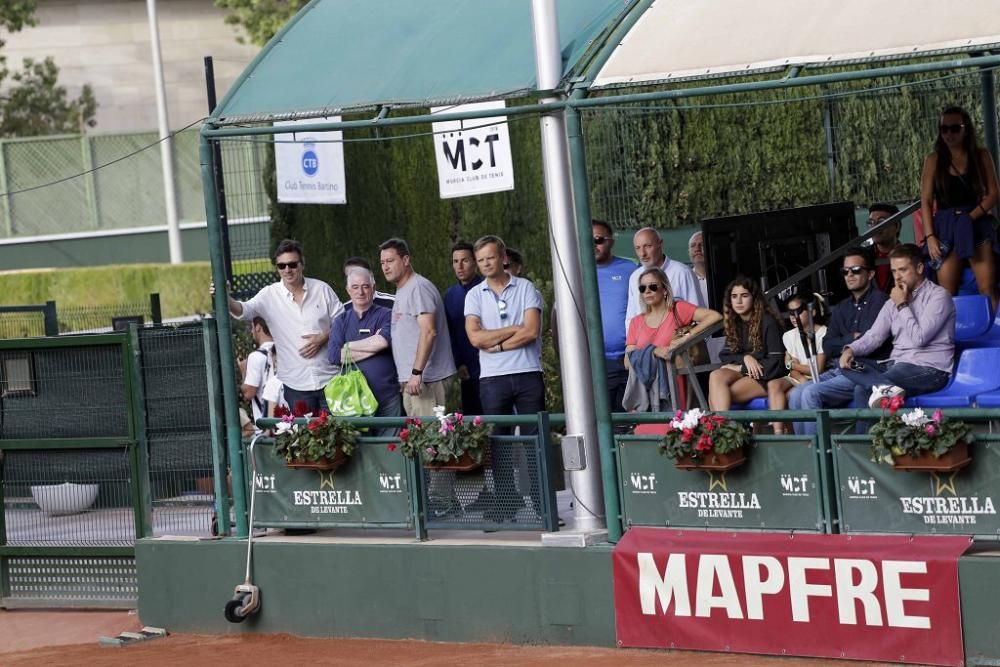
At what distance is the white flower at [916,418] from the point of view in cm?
805

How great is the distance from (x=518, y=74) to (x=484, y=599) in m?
3.07

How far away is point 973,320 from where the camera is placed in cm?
1050

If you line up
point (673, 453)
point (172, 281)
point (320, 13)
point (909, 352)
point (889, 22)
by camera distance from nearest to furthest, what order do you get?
point (889, 22) < point (673, 453) < point (909, 352) < point (320, 13) < point (172, 281)

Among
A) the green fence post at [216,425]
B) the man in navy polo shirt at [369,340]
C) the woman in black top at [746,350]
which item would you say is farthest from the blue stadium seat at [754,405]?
the green fence post at [216,425]

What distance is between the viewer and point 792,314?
10703mm

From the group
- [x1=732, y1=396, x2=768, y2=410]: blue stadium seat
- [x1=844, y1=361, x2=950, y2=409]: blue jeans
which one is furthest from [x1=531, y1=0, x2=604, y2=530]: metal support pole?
[x1=844, y1=361, x2=950, y2=409]: blue jeans

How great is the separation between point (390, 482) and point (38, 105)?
30.7m

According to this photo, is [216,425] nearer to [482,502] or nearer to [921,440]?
[482,502]

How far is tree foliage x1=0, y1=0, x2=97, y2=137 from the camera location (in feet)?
124

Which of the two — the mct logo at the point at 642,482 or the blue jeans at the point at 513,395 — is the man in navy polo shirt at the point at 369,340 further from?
the mct logo at the point at 642,482

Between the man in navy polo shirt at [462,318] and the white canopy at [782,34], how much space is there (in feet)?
7.61

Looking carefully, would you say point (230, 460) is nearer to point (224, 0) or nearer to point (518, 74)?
point (518, 74)

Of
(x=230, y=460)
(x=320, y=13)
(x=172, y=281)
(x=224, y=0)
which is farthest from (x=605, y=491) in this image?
(x=224, y=0)

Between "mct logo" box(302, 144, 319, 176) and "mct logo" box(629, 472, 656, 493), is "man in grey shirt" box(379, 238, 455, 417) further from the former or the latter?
"mct logo" box(302, 144, 319, 176)
